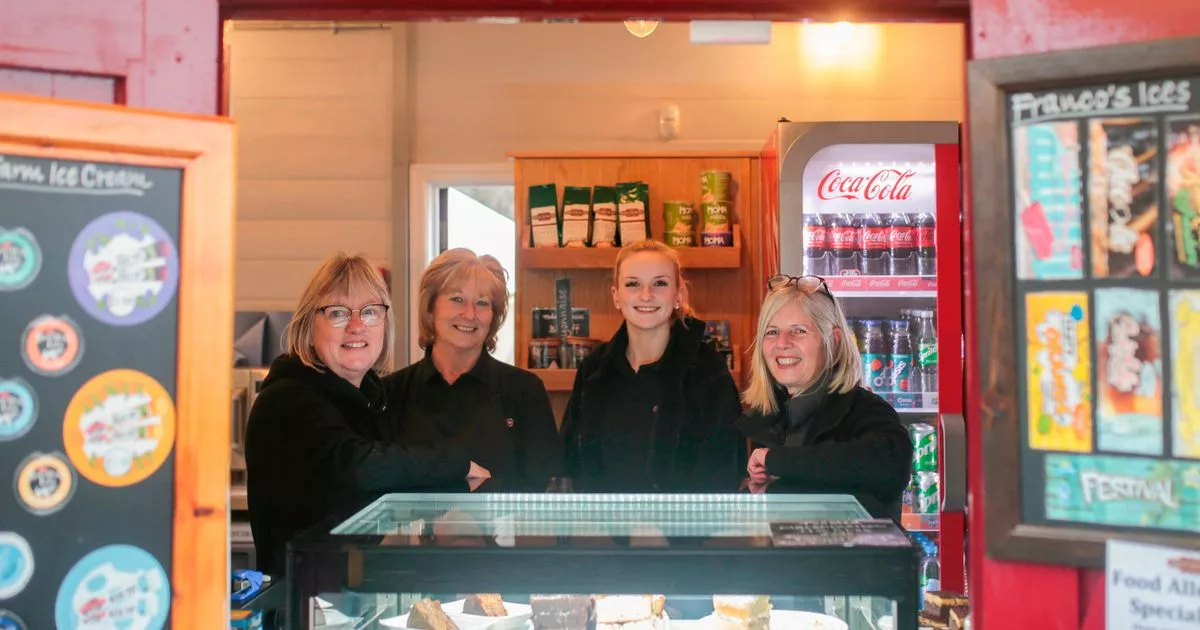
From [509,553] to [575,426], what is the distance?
1.74 meters

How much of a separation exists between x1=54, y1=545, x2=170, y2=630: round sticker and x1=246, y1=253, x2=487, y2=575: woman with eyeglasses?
19.9 inches

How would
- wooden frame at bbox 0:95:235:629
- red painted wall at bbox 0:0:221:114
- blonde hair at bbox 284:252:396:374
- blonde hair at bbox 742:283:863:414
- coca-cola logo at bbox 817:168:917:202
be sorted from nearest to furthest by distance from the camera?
wooden frame at bbox 0:95:235:629 < red painted wall at bbox 0:0:221:114 < blonde hair at bbox 284:252:396:374 < blonde hair at bbox 742:283:863:414 < coca-cola logo at bbox 817:168:917:202

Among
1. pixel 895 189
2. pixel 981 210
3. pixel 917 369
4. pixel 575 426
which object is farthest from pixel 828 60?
pixel 981 210

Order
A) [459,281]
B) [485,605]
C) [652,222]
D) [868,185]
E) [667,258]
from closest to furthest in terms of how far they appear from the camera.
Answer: [485,605], [459,281], [667,258], [868,185], [652,222]

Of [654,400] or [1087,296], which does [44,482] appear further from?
[654,400]

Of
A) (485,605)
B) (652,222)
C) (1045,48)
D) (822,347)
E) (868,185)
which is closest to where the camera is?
(1045,48)

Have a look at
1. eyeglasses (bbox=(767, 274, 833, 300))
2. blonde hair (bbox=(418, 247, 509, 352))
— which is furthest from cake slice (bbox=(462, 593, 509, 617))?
blonde hair (bbox=(418, 247, 509, 352))

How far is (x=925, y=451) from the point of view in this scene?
14.1 ft

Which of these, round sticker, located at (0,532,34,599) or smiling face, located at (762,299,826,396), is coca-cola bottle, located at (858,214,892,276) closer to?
smiling face, located at (762,299,826,396)

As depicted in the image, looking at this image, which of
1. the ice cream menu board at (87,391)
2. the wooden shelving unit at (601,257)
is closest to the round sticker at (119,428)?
the ice cream menu board at (87,391)

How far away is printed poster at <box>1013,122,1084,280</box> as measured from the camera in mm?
1646

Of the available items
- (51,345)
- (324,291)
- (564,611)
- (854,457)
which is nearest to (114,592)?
(51,345)

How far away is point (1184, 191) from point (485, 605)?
1.40 meters

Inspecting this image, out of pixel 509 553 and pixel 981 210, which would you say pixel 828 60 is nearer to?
pixel 981 210
